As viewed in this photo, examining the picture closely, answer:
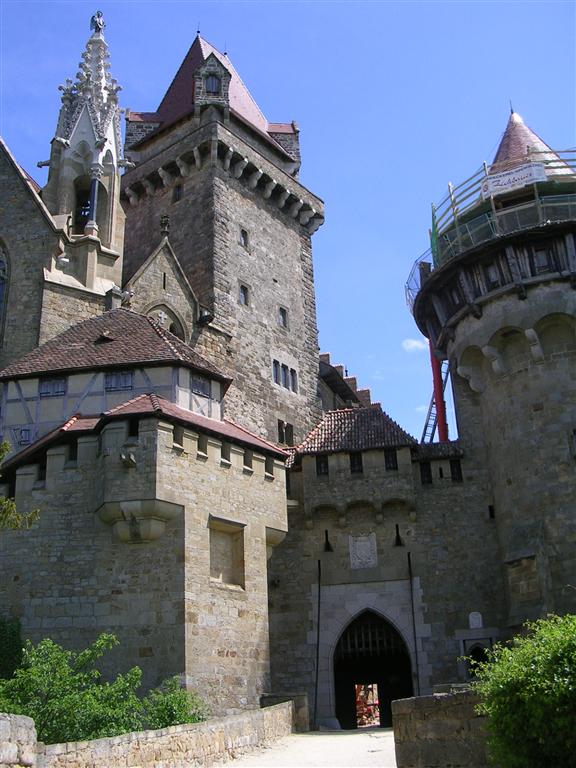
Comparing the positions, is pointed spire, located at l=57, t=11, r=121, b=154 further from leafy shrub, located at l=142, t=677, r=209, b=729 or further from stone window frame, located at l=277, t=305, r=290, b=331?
leafy shrub, located at l=142, t=677, r=209, b=729

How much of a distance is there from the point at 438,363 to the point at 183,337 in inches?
369

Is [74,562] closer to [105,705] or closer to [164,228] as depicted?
[105,705]

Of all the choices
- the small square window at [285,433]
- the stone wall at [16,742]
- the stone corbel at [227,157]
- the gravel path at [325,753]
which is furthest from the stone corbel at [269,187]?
the stone wall at [16,742]

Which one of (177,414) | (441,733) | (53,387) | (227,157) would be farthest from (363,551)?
(227,157)

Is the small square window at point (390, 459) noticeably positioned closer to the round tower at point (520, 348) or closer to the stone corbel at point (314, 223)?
the round tower at point (520, 348)

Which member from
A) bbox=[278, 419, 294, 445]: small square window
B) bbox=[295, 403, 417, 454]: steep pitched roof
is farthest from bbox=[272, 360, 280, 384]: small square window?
bbox=[295, 403, 417, 454]: steep pitched roof

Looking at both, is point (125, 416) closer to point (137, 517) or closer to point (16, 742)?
point (137, 517)

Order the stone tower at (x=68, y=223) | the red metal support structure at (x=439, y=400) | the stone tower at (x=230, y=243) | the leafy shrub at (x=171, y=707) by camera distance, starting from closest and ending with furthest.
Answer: the leafy shrub at (x=171, y=707)
the stone tower at (x=68, y=223)
the stone tower at (x=230, y=243)
the red metal support structure at (x=439, y=400)

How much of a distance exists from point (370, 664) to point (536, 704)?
2037 cm

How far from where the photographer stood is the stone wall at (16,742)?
30.1 ft

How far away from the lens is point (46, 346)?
2348 cm

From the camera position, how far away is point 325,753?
16406 millimetres

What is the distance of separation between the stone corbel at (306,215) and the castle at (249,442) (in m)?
2.76

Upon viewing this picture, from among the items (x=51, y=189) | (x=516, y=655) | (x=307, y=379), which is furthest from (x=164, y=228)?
(x=516, y=655)
